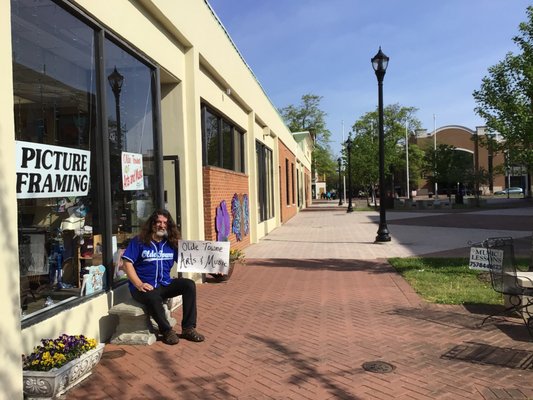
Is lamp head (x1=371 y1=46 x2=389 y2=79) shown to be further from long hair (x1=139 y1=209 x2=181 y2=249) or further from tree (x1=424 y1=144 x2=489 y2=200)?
tree (x1=424 y1=144 x2=489 y2=200)

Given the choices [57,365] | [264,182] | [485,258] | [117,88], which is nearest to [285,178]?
[264,182]

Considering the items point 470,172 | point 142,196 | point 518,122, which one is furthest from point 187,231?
point 470,172

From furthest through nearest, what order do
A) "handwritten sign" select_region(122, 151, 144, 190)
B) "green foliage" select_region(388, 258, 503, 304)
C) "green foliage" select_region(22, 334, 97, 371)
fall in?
"green foliage" select_region(388, 258, 503, 304)
"handwritten sign" select_region(122, 151, 144, 190)
"green foliage" select_region(22, 334, 97, 371)

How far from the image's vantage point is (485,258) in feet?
22.2

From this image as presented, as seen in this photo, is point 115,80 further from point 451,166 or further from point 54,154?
point 451,166

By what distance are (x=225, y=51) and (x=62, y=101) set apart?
22.8ft

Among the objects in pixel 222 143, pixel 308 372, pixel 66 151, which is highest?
pixel 222 143

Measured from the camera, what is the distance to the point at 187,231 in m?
8.83

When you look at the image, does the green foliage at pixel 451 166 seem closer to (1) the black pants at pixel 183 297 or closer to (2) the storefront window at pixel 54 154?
(1) the black pants at pixel 183 297

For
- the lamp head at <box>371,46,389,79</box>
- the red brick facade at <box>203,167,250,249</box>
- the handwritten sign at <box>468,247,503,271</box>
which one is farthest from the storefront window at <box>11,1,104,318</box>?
the lamp head at <box>371,46,389,79</box>

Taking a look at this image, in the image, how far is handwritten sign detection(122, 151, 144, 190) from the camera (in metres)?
6.71

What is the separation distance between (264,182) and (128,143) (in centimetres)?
1297

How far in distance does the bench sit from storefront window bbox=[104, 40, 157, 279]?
2.90ft

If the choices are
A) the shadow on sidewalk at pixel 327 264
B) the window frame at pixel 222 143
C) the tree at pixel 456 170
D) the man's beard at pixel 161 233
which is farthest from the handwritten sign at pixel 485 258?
the tree at pixel 456 170
